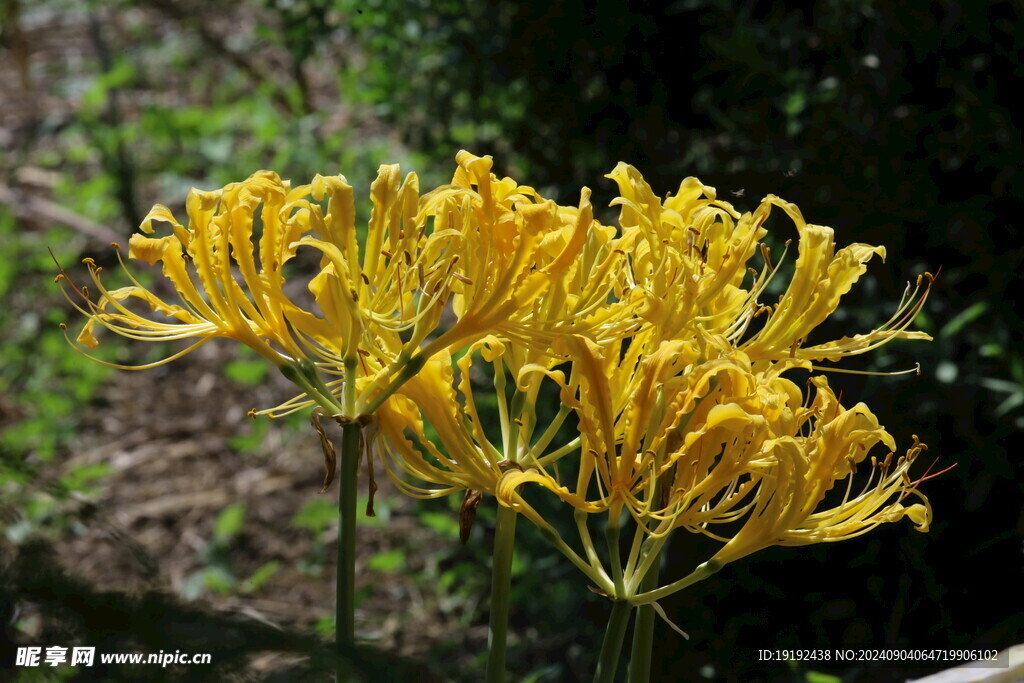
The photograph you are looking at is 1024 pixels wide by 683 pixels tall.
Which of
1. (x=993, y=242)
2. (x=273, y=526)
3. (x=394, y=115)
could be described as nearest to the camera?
(x=993, y=242)

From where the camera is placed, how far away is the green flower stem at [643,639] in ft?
2.97


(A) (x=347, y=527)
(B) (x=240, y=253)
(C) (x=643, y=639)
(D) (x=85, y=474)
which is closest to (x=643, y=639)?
(C) (x=643, y=639)

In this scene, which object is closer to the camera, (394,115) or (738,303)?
(738,303)

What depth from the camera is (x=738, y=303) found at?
967 millimetres

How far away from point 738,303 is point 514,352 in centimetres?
20

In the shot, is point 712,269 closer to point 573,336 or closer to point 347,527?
point 573,336

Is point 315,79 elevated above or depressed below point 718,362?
above

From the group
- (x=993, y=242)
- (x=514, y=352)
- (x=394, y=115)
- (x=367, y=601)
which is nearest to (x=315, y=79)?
(x=394, y=115)

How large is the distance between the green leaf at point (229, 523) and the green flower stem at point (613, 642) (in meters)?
1.98

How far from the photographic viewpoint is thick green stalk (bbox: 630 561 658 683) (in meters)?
0.90

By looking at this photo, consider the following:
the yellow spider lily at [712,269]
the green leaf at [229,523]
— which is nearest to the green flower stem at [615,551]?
the yellow spider lily at [712,269]

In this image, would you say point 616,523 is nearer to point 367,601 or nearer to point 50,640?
point 50,640

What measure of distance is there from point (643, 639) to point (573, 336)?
28 centimetres

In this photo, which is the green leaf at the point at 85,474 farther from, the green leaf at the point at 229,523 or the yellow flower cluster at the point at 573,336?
the yellow flower cluster at the point at 573,336
